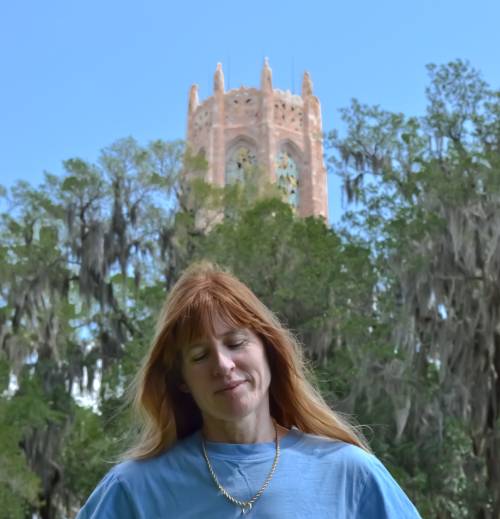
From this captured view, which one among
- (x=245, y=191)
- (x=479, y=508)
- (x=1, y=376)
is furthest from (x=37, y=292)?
(x=479, y=508)

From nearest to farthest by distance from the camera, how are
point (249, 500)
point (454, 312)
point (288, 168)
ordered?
point (249, 500) < point (454, 312) < point (288, 168)

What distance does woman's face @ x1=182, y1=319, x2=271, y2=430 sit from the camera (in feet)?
5.15

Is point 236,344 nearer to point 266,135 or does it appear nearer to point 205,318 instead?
point 205,318

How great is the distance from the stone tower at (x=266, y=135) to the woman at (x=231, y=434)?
105ft

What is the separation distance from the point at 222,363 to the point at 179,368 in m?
0.16

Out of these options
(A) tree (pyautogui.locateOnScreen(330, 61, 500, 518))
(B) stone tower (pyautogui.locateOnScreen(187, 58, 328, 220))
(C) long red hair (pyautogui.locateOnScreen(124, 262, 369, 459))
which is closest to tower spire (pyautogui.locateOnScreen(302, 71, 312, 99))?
(B) stone tower (pyautogui.locateOnScreen(187, 58, 328, 220))

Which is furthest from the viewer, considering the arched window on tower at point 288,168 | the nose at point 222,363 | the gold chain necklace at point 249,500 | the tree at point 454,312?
the arched window on tower at point 288,168

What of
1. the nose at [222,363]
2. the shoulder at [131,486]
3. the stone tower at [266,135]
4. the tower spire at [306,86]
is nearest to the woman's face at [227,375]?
the nose at [222,363]

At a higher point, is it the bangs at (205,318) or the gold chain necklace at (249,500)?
the bangs at (205,318)

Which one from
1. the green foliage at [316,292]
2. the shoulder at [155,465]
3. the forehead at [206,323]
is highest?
the green foliage at [316,292]

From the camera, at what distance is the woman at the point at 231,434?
1.48 meters

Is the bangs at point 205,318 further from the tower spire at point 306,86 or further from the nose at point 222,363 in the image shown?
the tower spire at point 306,86

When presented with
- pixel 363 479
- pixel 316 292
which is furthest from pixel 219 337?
pixel 316 292

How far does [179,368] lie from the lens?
1.69m
